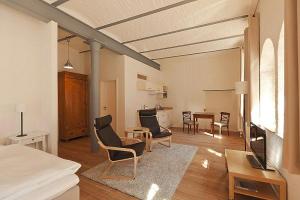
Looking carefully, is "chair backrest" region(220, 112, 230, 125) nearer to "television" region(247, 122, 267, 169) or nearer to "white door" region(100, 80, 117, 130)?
"television" region(247, 122, 267, 169)

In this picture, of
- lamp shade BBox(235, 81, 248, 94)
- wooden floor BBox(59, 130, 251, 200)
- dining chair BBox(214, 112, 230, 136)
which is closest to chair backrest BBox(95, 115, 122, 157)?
wooden floor BBox(59, 130, 251, 200)

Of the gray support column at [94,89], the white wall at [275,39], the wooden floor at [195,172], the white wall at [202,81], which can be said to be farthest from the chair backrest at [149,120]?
the white wall at [202,81]

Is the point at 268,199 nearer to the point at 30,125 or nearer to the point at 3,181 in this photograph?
the point at 3,181

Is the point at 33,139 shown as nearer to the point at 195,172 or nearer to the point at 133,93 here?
the point at 195,172

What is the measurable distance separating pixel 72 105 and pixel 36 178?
12.7 ft

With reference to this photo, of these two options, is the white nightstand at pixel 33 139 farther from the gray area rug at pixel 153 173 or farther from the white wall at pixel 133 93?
the white wall at pixel 133 93

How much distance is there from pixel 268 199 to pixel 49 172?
92.3 inches

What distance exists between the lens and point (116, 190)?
2262 millimetres

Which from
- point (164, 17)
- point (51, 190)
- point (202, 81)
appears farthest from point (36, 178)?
point (202, 81)

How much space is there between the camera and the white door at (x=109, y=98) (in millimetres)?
5137

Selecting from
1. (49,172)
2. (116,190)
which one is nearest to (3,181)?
(49,172)

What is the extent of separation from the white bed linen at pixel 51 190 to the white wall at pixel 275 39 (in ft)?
7.21

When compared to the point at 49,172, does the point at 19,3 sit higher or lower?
higher

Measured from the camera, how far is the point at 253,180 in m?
1.91
